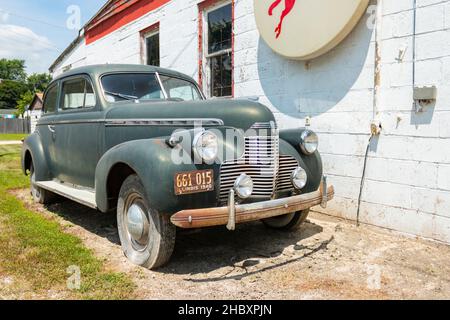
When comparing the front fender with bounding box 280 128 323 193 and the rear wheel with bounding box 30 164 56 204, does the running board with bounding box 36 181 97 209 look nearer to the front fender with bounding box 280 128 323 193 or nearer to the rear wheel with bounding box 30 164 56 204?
the rear wheel with bounding box 30 164 56 204

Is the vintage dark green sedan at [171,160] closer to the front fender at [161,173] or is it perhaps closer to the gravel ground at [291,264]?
the front fender at [161,173]

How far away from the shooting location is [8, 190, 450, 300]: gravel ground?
9.36 feet

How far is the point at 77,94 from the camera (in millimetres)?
4723

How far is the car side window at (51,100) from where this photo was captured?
529cm

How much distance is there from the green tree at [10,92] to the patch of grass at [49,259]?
74.7m

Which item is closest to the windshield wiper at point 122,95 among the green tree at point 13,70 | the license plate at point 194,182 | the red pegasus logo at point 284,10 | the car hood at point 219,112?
the car hood at point 219,112

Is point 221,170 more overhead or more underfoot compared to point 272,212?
more overhead

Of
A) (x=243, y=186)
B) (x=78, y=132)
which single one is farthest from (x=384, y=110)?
(x=78, y=132)

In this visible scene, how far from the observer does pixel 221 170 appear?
121 inches

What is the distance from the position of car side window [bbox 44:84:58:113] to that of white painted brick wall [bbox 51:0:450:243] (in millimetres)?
2674

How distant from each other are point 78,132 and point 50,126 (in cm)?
88
